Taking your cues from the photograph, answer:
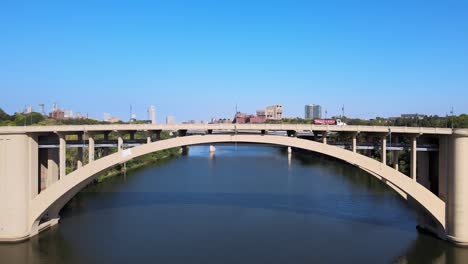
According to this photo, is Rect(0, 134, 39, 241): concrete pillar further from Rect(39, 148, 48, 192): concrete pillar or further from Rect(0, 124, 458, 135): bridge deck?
Rect(39, 148, 48, 192): concrete pillar

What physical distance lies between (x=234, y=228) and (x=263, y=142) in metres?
4.79

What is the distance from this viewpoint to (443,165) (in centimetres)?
1786

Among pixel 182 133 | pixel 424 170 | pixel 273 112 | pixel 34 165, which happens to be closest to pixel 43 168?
pixel 34 165

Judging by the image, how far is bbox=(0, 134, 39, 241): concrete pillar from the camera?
17.9m

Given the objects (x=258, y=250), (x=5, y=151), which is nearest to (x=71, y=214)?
(x=5, y=151)

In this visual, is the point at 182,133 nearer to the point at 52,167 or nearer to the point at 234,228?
the point at 234,228

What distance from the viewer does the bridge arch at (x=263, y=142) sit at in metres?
17.6

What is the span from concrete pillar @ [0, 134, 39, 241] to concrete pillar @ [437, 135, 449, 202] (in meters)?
17.5

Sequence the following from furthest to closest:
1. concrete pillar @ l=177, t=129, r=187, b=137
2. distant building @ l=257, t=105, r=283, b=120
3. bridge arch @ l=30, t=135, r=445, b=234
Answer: distant building @ l=257, t=105, r=283, b=120
concrete pillar @ l=177, t=129, r=187, b=137
bridge arch @ l=30, t=135, r=445, b=234

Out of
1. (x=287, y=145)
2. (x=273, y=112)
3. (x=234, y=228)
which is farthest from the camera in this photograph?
(x=273, y=112)

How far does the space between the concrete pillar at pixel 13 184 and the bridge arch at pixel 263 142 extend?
1.89 ft

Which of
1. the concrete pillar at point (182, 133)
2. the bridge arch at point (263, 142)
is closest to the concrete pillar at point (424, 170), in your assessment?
the bridge arch at point (263, 142)

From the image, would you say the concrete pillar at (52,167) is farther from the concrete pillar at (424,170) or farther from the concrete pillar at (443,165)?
the concrete pillar at (443,165)

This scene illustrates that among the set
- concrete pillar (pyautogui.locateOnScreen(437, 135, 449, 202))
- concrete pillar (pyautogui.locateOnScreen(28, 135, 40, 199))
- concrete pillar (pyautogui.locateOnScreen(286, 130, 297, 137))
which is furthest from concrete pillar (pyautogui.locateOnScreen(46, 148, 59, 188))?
concrete pillar (pyautogui.locateOnScreen(437, 135, 449, 202))
